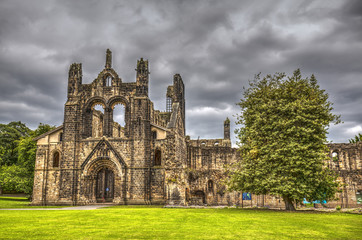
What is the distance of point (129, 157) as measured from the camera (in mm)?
32656

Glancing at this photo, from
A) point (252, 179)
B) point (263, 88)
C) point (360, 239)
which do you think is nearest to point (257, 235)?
point (360, 239)

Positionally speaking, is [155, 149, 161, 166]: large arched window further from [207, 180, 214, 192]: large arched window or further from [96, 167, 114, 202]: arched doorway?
[96, 167, 114, 202]: arched doorway

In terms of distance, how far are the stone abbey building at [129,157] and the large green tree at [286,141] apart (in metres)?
8.71

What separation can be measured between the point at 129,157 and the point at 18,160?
19.9 meters

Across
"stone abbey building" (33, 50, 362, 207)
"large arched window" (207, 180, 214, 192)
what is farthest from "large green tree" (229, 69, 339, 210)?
"large arched window" (207, 180, 214, 192)

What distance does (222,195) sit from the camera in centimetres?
3491

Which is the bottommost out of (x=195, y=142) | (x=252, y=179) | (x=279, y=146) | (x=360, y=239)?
(x=360, y=239)

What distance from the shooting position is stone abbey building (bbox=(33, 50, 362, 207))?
3194 cm

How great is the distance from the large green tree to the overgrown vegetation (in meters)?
27.0

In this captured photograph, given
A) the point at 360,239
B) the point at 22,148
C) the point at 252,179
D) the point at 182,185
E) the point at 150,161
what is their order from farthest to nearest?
the point at 22,148, the point at 150,161, the point at 182,185, the point at 252,179, the point at 360,239

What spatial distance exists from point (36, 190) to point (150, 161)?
12176mm

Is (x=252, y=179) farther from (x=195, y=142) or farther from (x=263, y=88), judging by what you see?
(x=195, y=142)

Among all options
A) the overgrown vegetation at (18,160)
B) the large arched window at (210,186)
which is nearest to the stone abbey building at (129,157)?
the large arched window at (210,186)

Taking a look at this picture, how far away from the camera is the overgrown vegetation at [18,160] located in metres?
38.2
